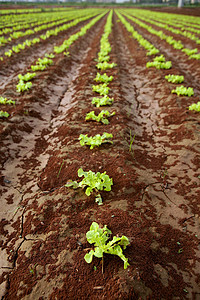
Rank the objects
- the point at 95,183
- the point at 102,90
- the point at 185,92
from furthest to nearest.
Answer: the point at 102,90
the point at 185,92
the point at 95,183

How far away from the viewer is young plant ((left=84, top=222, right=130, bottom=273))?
6.56 ft

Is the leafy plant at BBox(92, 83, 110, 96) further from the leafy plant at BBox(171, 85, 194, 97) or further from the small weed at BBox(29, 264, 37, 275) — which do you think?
the small weed at BBox(29, 264, 37, 275)

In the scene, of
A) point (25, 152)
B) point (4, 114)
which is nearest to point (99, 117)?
point (25, 152)

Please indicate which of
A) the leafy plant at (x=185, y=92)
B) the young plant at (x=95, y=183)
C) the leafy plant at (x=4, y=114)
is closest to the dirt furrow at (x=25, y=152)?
the leafy plant at (x=4, y=114)

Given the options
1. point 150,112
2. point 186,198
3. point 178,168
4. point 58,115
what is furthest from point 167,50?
point 186,198

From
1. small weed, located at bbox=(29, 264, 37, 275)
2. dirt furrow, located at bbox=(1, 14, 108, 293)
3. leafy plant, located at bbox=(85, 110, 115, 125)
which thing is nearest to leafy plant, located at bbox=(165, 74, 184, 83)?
leafy plant, located at bbox=(85, 110, 115, 125)

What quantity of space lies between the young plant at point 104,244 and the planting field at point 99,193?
0.01 meters

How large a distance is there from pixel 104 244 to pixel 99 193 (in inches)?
36.3

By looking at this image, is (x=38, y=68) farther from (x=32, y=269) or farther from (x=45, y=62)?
(x=32, y=269)

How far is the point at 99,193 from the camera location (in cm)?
292

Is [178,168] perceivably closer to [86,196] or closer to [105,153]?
[105,153]

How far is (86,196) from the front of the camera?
289 centimetres

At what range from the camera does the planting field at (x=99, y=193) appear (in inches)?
78.2

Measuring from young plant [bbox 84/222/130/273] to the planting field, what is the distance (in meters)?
0.01
